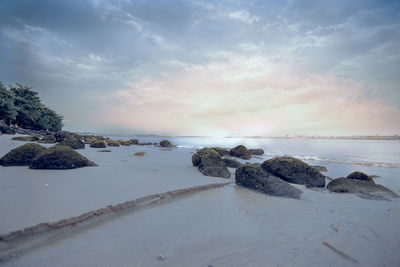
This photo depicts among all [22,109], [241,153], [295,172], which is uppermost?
[22,109]

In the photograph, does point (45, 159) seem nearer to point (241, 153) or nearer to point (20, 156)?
point (20, 156)

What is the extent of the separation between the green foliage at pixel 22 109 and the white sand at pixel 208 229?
2642 centimetres

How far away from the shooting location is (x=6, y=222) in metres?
2.19

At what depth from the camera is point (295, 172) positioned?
636 cm

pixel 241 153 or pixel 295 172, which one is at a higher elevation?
pixel 295 172

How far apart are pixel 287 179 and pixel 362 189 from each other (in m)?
2.01

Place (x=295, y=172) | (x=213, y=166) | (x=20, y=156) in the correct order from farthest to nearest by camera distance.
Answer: (x=213, y=166) < (x=295, y=172) < (x=20, y=156)

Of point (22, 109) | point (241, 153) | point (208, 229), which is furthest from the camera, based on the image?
point (22, 109)

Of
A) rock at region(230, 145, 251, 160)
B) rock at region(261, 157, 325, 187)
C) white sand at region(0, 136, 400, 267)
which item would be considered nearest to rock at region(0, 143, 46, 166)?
white sand at region(0, 136, 400, 267)

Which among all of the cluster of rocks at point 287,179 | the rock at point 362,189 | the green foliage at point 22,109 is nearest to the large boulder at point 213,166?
the cluster of rocks at point 287,179

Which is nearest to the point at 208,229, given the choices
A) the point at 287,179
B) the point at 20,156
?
the point at 287,179

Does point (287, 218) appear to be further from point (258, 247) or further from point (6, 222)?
point (6, 222)

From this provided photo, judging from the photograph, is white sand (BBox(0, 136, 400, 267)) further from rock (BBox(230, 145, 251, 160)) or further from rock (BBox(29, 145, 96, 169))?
rock (BBox(230, 145, 251, 160))

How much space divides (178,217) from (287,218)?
6.43 ft
